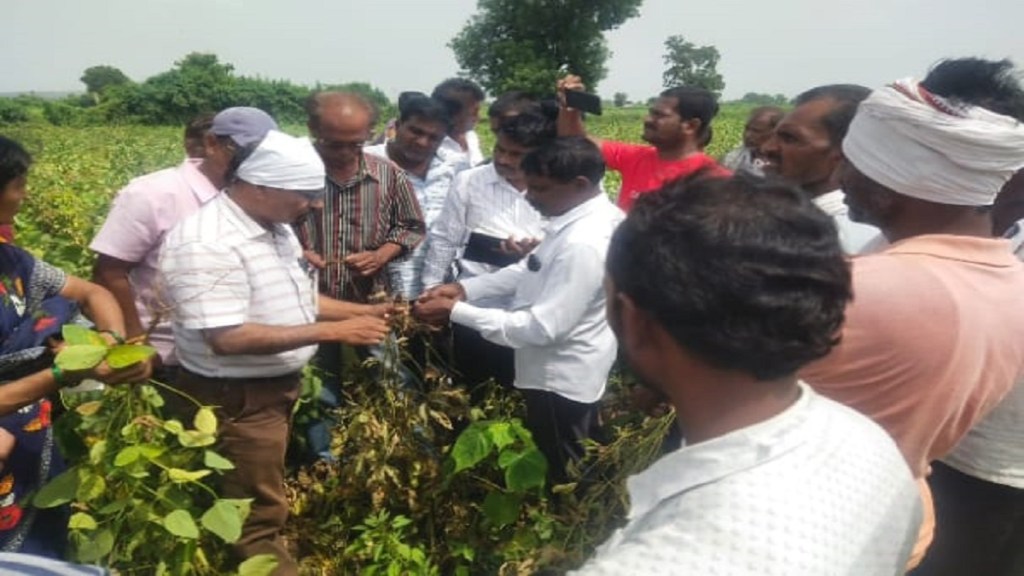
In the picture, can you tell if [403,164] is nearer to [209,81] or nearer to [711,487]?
[711,487]

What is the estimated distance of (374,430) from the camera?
2840 mm

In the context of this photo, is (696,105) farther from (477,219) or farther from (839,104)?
(839,104)

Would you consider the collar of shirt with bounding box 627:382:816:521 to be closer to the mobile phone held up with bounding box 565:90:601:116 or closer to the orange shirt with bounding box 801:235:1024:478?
the orange shirt with bounding box 801:235:1024:478

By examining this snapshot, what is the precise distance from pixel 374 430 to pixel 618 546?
80.4 inches

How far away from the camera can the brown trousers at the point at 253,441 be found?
2.49 metres

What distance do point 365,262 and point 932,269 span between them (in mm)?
2584

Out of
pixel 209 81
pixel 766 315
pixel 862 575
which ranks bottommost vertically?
pixel 209 81

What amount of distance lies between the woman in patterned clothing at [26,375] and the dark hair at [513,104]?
218cm

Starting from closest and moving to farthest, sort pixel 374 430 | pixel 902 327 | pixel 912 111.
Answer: pixel 902 327, pixel 912 111, pixel 374 430

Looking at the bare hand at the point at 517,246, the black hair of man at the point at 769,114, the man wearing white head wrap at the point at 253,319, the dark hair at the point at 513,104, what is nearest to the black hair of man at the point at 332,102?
the dark hair at the point at 513,104

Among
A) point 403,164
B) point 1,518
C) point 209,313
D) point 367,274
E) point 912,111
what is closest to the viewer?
point 912,111

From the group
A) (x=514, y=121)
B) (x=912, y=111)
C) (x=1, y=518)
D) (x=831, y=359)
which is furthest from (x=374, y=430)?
(x=912, y=111)

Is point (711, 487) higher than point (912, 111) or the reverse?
the reverse

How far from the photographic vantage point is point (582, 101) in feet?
11.4
